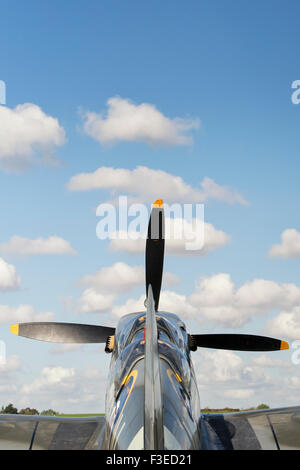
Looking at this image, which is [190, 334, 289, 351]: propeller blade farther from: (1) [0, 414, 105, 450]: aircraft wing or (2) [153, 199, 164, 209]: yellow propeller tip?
(1) [0, 414, 105, 450]: aircraft wing

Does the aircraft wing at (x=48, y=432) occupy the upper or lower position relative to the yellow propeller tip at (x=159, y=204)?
lower

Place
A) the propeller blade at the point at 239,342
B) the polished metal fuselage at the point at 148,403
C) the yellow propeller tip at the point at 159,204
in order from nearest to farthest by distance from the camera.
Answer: the polished metal fuselage at the point at 148,403 < the yellow propeller tip at the point at 159,204 < the propeller blade at the point at 239,342

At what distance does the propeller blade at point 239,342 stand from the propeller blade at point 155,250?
1.85 metres

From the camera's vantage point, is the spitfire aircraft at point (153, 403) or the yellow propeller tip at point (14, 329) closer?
the spitfire aircraft at point (153, 403)

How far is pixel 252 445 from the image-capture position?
8547mm

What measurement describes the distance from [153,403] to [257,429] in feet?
18.4

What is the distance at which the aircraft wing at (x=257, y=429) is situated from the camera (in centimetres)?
857

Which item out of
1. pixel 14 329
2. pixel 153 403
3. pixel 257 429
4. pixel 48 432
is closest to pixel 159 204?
pixel 257 429

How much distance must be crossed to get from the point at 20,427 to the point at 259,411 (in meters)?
4.36

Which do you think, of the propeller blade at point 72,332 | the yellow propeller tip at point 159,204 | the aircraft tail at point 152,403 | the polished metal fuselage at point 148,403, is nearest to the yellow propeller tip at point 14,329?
the propeller blade at point 72,332

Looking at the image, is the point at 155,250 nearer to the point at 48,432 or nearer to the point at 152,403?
the point at 48,432

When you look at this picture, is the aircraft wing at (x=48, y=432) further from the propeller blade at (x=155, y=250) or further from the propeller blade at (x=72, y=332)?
the propeller blade at (x=72, y=332)

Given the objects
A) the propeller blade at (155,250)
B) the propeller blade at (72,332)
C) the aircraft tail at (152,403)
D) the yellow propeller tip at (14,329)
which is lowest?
the aircraft tail at (152,403)
